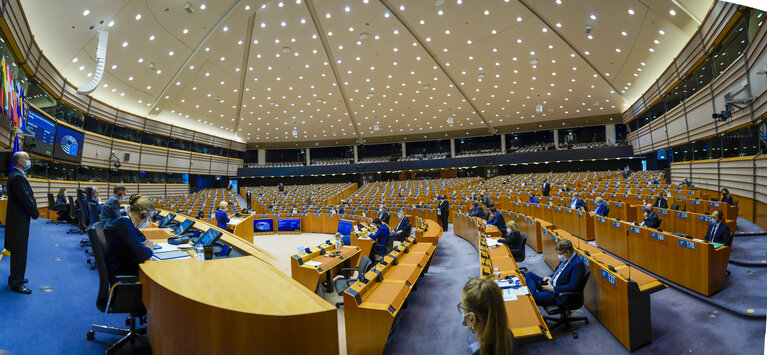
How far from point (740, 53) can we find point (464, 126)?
2254cm

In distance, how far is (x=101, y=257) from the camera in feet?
8.38

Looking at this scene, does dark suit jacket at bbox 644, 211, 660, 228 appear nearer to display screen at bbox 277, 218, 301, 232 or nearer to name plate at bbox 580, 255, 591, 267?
name plate at bbox 580, 255, 591, 267

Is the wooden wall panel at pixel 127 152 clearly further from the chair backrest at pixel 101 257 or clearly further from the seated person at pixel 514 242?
the seated person at pixel 514 242

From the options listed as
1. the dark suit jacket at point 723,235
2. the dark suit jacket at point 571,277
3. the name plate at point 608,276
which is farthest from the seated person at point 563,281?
the dark suit jacket at point 723,235

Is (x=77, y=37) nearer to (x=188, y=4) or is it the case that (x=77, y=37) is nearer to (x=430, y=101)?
(x=188, y=4)

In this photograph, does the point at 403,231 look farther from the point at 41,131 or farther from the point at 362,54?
the point at 41,131

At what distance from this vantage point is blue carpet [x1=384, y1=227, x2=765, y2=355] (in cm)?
336

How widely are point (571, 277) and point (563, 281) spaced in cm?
17

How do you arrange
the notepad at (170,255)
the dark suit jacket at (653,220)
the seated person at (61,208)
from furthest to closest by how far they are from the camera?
the seated person at (61,208) < the dark suit jacket at (653,220) < the notepad at (170,255)

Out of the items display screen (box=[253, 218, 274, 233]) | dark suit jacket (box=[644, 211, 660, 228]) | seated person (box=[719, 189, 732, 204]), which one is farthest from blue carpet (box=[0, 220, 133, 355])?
seated person (box=[719, 189, 732, 204])

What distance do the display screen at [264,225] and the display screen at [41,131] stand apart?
732cm

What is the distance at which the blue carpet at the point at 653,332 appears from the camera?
336cm

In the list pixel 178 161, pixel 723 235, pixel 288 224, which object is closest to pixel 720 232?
pixel 723 235

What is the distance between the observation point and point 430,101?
84.4ft
